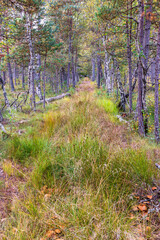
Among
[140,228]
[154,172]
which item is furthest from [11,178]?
[154,172]

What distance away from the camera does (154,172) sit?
89.2 inches

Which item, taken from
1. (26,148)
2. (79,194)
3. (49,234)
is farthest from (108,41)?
(49,234)

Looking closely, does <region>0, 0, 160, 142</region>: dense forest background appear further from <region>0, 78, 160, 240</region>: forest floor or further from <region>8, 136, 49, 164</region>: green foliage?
<region>0, 78, 160, 240</region>: forest floor

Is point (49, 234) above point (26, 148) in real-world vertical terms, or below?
below

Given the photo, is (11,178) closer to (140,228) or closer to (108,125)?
(140,228)

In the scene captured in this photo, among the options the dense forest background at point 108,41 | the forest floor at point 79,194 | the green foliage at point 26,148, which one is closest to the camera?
the forest floor at point 79,194

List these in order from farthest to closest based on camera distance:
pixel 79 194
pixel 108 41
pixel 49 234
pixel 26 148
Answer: pixel 108 41, pixel 26 148, pixel 79 194, pixel 49 234

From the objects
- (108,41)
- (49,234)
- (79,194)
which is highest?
(108,41)

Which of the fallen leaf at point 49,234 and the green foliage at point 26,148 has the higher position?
the green foliage at point 26,148

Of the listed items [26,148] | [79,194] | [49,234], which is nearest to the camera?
[49,234]

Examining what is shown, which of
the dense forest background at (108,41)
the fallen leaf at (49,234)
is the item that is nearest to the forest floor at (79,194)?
the fallen leaf at (49,234)

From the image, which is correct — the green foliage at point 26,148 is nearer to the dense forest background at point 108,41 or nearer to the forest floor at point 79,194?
the forest floor at point 79,194

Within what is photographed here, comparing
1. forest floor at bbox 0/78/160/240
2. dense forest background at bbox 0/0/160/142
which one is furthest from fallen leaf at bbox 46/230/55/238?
dense forest background at bbox 0/0/160/142

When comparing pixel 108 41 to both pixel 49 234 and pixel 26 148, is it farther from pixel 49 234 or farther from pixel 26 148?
pixel 49 234
